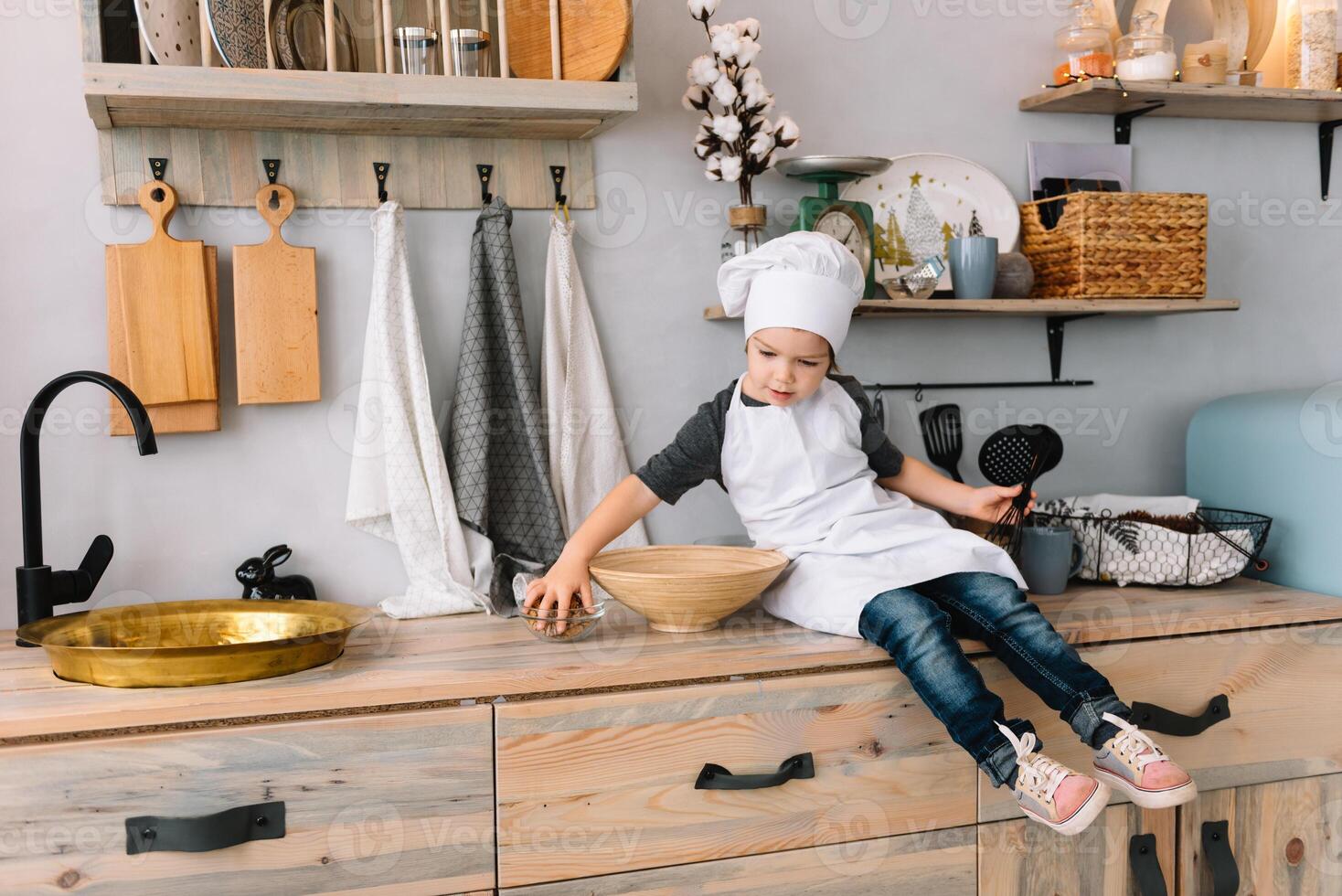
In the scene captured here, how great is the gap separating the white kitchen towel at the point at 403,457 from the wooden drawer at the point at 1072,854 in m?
0.78

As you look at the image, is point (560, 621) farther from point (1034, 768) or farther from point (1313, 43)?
point (1313, 43)

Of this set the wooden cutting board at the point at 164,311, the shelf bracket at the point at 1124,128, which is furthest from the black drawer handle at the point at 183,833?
the shelf bracket at the point at 1124,128

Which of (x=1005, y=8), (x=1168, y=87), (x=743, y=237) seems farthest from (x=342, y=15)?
(x=1168, y=87)

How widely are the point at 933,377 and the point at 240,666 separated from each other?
122 centimetres

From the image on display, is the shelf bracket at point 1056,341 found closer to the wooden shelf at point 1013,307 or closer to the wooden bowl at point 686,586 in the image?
the wooden shelf at point 1013,307

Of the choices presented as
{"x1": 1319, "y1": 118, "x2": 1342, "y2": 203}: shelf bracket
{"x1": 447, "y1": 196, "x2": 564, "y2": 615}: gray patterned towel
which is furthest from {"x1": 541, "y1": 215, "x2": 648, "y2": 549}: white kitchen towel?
{"x1": 1319, "y1": 118, "x2": 1342, "y2": 203}: shelf bracket

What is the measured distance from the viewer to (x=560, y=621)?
1418 millimetres

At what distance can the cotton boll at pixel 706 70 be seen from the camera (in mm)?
1652

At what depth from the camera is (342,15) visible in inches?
61.4

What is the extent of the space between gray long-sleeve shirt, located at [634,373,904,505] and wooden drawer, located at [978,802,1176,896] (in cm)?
55

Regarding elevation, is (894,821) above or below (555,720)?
below

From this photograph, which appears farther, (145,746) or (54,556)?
(54,556)

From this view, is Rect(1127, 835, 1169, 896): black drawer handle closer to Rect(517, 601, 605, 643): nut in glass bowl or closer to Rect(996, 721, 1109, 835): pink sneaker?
Rect(996, 721, 1109, 835): pink sneaker

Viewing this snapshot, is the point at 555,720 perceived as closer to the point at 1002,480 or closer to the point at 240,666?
the point at 240,666
